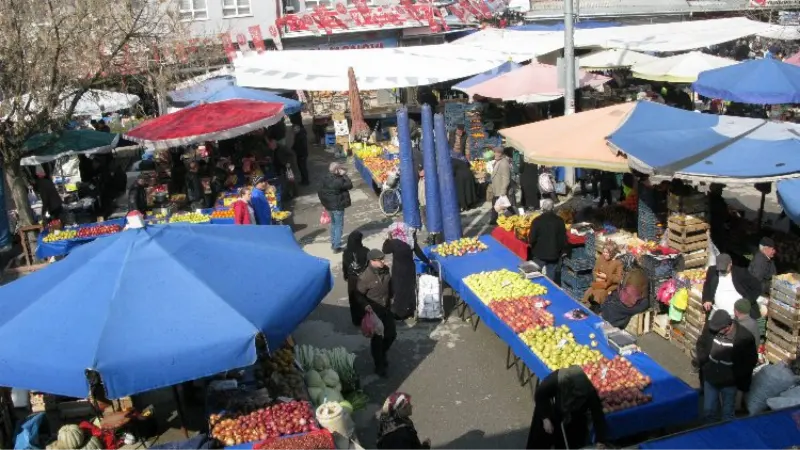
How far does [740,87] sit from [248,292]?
13261 mm

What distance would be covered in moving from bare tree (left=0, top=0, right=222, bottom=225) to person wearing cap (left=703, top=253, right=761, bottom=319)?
10600 mm

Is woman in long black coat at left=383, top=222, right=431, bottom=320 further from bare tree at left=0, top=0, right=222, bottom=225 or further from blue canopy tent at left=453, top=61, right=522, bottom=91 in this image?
blue canopy tent at left=453, top=61, right=522, bottom=91

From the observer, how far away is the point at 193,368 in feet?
16.8

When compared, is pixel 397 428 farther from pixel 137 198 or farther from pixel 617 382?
pixel 137 198

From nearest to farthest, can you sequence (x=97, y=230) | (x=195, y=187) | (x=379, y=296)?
(x=379, y=296), (x=97, y=230), (x=195, y=187)

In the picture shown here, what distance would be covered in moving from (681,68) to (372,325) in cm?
1398

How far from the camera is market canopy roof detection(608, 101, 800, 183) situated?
27.7 feet

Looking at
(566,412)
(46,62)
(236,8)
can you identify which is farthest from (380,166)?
(236,8)

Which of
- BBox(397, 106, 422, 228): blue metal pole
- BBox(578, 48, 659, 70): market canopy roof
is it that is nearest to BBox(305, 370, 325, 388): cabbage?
BBox(397, 106, 422, 228): blue metal pole

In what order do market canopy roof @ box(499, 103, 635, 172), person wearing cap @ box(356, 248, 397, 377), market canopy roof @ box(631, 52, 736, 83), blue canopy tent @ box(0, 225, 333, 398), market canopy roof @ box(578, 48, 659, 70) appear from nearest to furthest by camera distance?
blue canopy tent @ box(0, 225, 333, 398) < person wearing cap @ box(356, 248, 397, 377) < market canopy roof @ box(499, 103, 635, 172) < market canopy roof @ box(631, 52, 736, 83) < market canopy roof @ box(578, 48, 659, 70)

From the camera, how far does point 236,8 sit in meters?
32.9

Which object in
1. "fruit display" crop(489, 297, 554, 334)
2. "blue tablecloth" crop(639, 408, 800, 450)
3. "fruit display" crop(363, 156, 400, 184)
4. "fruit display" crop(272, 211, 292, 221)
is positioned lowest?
"blue tablecloth" crop(639, 408, 800, 450)

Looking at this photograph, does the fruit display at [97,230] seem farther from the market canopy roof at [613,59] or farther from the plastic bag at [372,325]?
the market canopy roof at [613,59]

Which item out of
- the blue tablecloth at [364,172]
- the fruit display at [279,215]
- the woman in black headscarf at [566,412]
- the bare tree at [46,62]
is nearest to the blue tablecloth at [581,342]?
the woman in black headscarf at [566,412]
